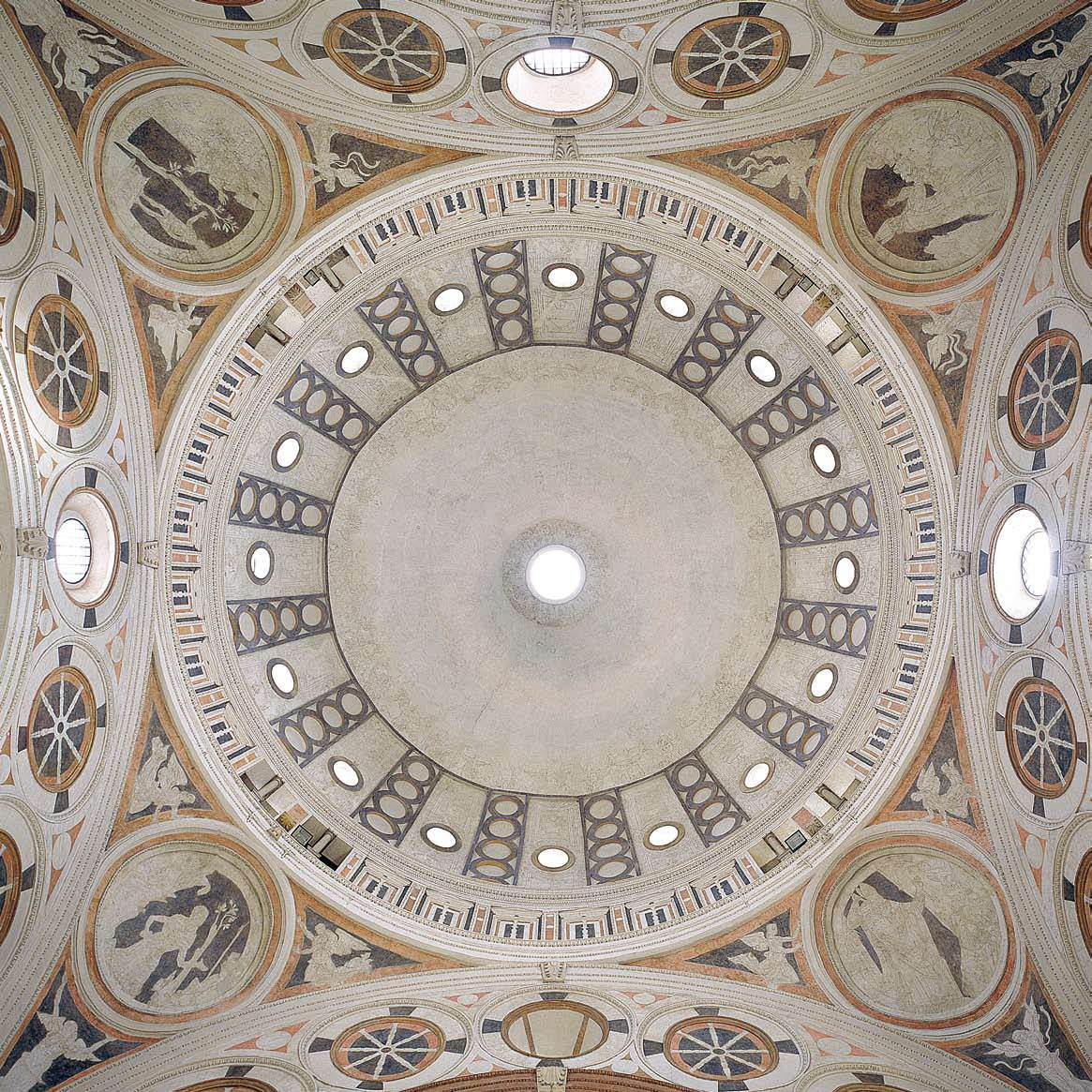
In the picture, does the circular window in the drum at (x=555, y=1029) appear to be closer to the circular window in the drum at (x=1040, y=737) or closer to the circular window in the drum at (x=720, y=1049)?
the circular window in the drum at (x=720, y=1049)

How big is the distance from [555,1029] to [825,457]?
11.2 metres

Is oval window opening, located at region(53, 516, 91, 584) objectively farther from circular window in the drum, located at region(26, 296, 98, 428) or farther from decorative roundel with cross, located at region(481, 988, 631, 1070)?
decorative roundel with cross, located at region(481, 988, 631, 1070)

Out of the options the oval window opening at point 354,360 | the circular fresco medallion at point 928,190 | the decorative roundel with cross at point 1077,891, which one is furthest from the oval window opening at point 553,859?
the circular fresco medallion at point 928,190

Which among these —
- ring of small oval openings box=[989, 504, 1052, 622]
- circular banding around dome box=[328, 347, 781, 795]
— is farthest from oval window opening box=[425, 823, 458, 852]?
Result: ring of small oval openings box=[989, 504, 1052, 622]

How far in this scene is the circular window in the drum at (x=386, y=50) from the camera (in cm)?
1360

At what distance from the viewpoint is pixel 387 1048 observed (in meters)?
18.1

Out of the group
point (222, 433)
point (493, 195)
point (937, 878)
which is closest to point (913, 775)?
point (937, 878)

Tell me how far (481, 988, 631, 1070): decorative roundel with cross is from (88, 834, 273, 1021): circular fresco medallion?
13.8 ft

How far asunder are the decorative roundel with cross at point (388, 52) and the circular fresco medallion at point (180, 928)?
11.6 m

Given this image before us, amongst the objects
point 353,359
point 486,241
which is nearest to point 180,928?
point 353,359

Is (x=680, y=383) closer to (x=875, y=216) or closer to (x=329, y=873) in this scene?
(x=875, y=216)

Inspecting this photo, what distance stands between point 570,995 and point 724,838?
158 inches

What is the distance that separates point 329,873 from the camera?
59.4 feet

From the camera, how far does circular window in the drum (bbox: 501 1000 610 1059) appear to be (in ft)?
60.3
